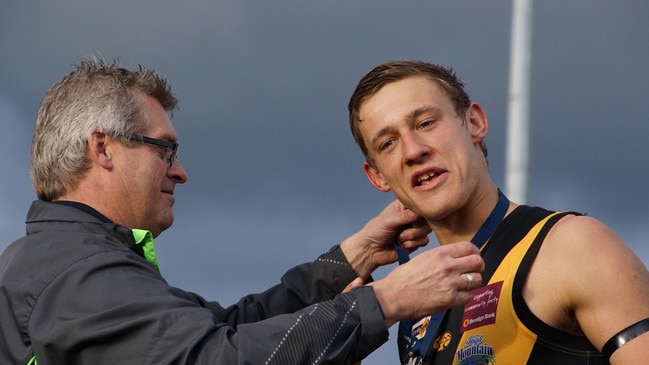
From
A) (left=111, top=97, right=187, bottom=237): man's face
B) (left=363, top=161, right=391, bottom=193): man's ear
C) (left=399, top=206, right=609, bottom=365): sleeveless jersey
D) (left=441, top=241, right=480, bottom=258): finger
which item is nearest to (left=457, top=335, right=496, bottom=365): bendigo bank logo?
(left=399, top=206, right=609, bottom=365): sleeveless jersey

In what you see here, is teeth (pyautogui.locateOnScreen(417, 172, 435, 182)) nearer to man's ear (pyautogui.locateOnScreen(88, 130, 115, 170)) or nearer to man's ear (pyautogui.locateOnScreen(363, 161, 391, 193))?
man's ear (pyautogui.locateOnScreen(363, 161, 391, 193))

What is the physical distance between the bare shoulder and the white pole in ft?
11.1

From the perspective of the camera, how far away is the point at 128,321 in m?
3.75

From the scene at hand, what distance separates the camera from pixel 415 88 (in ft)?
15.5

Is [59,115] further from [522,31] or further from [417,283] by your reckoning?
Result: [522,31]

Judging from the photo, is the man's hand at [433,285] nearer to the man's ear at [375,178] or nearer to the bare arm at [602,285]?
the bare arm at [602,285]

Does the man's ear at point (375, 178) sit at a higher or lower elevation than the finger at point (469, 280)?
higher

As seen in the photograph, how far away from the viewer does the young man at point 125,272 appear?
3.71m

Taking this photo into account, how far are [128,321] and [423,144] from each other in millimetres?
1666

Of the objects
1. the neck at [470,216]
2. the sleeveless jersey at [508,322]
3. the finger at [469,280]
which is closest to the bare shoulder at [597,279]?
the sleeveless jersey at [508,322]

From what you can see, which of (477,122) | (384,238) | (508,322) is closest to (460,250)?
(508,322)

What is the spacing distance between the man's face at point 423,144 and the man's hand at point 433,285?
0.66m

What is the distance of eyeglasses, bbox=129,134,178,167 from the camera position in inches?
199

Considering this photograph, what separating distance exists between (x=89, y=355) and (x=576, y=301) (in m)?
2.03
